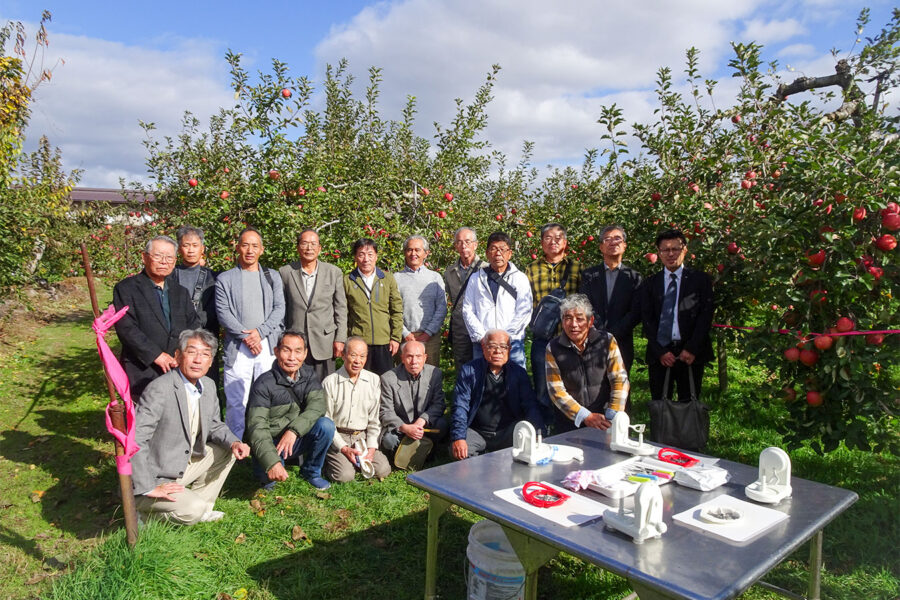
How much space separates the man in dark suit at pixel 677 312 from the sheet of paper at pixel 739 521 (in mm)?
2028

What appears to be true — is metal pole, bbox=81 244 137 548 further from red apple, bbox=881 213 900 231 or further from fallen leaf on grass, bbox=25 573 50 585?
red apple, bbox=881 213 900 231

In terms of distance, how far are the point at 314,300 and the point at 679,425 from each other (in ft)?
9.61

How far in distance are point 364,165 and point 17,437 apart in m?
4.44

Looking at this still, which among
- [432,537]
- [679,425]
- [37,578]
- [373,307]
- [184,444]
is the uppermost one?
[373,307]

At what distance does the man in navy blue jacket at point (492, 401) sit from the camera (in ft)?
14.8

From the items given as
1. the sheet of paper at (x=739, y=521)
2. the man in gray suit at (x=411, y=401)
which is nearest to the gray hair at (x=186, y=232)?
the man in gray suit at (x=411, y=401)

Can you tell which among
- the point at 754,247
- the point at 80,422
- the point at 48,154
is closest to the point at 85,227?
the point at 48,154

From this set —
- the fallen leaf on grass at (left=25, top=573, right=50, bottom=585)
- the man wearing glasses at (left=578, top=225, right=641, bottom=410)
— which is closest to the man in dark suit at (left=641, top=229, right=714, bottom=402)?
the man wearing glasses at (left=578, top=225, right=641, bottom=410)

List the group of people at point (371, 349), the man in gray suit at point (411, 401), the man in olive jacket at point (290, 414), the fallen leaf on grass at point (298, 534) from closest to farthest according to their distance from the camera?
the fallen leaf on grass at point (298, 534) → the group of people at point (371, 349) → the man in olive jacket at point (290, 414) → the man in gray suit at point (411, 401)

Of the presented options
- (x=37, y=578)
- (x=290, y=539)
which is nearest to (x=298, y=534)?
(x=290, y=539)

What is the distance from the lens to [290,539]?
12.2 feet

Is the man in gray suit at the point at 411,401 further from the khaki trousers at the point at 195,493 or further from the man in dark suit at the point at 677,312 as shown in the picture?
the man in dark suit at the point at 677,312

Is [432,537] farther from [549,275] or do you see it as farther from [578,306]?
[549,275]

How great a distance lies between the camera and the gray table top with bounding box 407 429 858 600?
1.85 m
